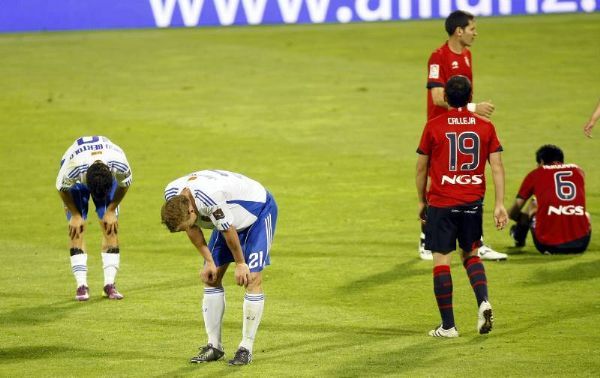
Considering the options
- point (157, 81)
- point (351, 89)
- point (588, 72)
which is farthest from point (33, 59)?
point (588, 72)

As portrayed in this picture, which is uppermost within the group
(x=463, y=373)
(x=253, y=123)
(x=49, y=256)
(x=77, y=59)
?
(x=77, y=59)

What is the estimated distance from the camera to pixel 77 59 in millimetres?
29484

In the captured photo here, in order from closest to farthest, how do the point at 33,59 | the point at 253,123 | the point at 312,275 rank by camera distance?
the point at 312,275 < the point at 253,123 < the point at 33,59

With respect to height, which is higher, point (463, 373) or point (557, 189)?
point (557, 189)

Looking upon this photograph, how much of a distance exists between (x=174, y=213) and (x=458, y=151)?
260 cm

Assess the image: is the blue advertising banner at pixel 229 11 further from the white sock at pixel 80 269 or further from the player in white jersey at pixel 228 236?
the player in white jersey at pixel 228 236

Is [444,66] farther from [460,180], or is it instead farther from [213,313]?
[213,313]

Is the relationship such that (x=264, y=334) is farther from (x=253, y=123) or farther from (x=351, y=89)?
(x=351, y=89)

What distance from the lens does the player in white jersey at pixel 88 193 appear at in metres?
12.0

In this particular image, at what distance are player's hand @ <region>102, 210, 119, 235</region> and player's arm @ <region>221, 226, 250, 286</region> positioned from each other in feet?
10.5

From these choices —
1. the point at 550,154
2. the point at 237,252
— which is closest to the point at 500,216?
the point at 237,252

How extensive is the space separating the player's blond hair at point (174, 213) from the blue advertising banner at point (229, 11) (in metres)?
24.0

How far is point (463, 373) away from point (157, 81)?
62.0 feet

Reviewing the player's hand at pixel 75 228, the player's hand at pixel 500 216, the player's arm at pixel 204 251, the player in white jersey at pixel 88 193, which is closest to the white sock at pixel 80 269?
the player in white jersey at pixel 88 193
